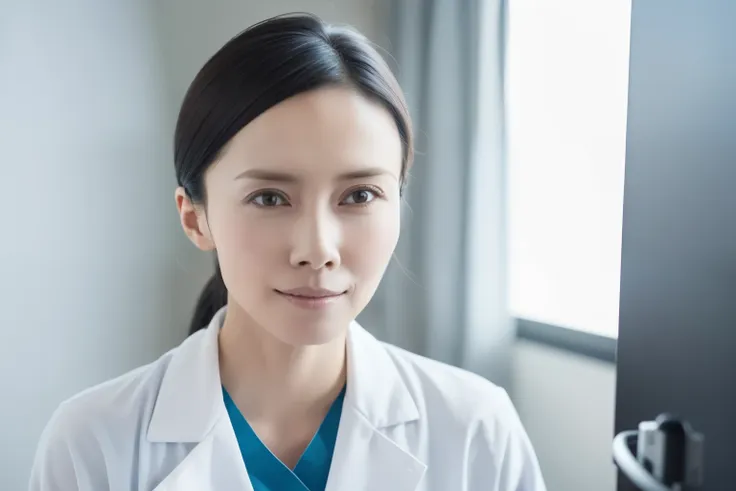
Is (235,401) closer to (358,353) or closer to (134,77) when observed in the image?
(358,353)

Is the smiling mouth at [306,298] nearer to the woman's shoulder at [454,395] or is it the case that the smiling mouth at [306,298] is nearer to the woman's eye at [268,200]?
the woman's eye at [268,200]

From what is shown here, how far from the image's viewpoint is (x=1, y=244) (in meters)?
0.94

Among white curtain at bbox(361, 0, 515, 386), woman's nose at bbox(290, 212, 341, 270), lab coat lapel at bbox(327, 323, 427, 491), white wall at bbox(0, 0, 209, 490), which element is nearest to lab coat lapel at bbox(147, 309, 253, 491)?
lab coat lapel at bbox(327, 323, 427, 491)

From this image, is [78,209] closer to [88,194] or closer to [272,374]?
[88,194]

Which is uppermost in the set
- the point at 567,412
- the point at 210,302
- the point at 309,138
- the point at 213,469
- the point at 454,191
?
the point at 309,138

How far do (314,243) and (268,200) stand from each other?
0.07m

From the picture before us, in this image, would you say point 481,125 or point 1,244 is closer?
point 1,244

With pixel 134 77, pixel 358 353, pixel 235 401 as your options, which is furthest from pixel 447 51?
pixel 235 401

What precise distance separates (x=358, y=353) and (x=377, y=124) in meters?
0.29

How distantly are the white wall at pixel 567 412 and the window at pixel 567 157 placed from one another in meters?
0.07

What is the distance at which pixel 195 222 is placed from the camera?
71cm

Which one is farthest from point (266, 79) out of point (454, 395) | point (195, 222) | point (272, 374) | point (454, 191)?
point (454, 191)

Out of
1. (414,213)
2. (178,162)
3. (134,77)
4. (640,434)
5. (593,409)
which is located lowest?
(593,409)

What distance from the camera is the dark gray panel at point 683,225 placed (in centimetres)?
55
